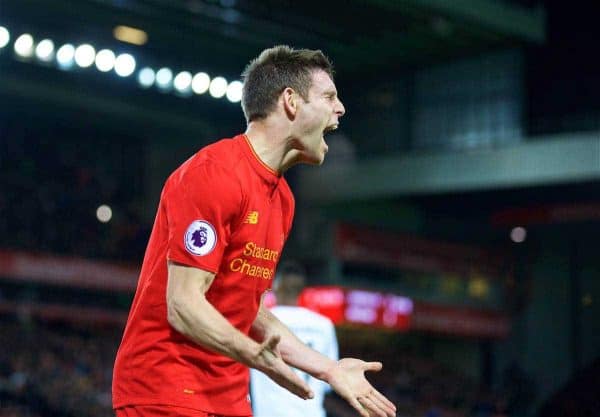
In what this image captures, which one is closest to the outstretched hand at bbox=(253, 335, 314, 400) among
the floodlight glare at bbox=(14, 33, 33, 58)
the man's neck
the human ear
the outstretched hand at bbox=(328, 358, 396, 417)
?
the outstretched hand at bbox=(328, 358, 396, 417)

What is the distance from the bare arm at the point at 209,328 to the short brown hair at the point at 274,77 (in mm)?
576

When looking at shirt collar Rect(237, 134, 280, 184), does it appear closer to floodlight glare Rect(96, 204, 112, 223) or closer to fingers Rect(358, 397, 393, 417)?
fingers Rect(358, 397, 393, 417)

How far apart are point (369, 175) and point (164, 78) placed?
440cm

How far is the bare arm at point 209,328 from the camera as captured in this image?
2.52m

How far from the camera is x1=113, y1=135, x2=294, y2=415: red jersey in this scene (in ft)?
8.66

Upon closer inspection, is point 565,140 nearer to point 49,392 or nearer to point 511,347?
point 511,347

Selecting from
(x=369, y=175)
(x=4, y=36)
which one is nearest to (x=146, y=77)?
(x=4, y=36)

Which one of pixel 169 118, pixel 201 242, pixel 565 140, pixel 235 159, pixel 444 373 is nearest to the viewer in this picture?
pixel 201 242

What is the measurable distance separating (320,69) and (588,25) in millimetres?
15518

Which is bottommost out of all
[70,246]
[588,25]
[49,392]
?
[49,392]

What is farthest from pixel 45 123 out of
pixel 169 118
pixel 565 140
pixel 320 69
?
pixel 320 69

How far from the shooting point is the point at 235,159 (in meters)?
2.81

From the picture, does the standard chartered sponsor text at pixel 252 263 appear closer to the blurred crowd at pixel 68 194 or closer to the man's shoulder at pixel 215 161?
the man's shoulder at pixel 215 161

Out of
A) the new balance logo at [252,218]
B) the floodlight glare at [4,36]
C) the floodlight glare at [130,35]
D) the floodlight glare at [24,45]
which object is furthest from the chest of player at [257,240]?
the floodlight glare at [130,35]
